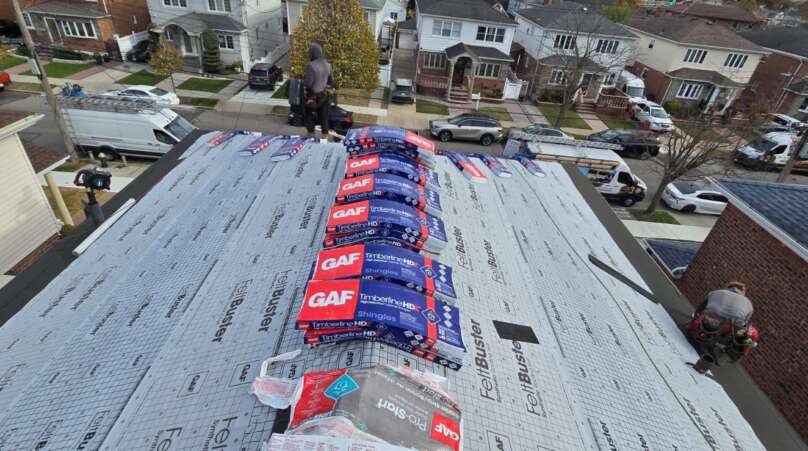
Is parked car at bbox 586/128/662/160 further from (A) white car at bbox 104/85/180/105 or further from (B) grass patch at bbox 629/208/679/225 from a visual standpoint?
(A) white car at bbox 104/85/180/105

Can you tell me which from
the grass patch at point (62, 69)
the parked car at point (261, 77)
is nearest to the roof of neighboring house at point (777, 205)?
the parked car at point (261, 77)

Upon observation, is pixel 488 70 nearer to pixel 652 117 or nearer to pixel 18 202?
pixel 652 117

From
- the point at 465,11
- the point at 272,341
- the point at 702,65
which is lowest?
the point at 702,65

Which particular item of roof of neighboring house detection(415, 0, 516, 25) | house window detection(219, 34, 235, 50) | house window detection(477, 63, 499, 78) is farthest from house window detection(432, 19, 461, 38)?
house window detection(219, 34, 235, 50)

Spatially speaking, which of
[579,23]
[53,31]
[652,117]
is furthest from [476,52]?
[53,31]

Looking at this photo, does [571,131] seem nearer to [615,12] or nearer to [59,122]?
[59,122]

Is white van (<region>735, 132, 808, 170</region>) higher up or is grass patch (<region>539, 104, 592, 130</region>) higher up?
white van (<region>735, 132, 808, 170</region>)

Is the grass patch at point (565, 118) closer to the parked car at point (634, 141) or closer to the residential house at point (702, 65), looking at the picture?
the parked car at point (634, 141)
